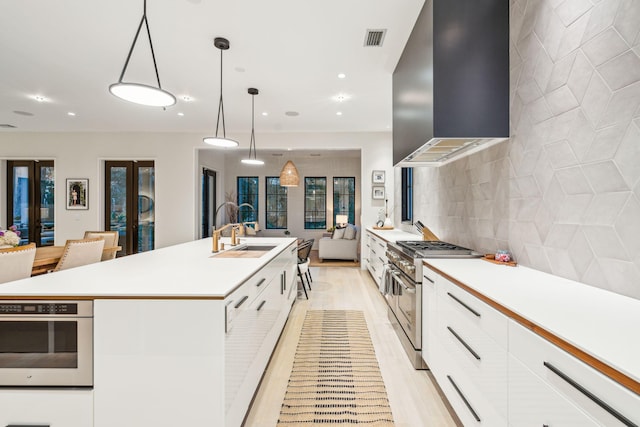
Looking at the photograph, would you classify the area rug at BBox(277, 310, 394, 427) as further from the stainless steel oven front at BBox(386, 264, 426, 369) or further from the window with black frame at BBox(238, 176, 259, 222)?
the window with black frame at BBox(238, 176, 259, 222)

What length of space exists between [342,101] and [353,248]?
3.75m

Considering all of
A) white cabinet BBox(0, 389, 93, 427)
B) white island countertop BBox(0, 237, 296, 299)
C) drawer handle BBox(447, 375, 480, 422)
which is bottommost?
drawer handle BBox(447, 375, 480, 422)

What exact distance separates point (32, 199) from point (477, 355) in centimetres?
897

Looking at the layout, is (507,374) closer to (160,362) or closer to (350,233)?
(160,362)

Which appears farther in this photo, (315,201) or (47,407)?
(315,201)

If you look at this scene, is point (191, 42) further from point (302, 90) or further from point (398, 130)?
point (398, 130)

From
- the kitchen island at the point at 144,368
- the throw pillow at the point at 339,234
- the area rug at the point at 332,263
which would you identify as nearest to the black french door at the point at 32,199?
the area rug at the point at 332,263

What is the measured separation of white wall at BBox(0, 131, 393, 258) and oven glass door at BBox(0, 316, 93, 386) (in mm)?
5437

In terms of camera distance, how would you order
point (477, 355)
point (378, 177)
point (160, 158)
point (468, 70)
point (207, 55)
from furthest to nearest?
point (160, 158)
point (378, 177)
point (207, 55)
point (468, 70)
point (477, 355)

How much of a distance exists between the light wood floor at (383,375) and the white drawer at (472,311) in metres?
0.69

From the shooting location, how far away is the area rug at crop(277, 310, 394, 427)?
1814mm

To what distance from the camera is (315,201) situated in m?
9.84

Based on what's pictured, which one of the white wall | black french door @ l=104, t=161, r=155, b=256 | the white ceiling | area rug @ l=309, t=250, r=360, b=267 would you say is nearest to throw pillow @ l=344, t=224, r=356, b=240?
area rug @ l=309, t=250, r=360, b=267

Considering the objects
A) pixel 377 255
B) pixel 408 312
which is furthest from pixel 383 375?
pixel 377 255
